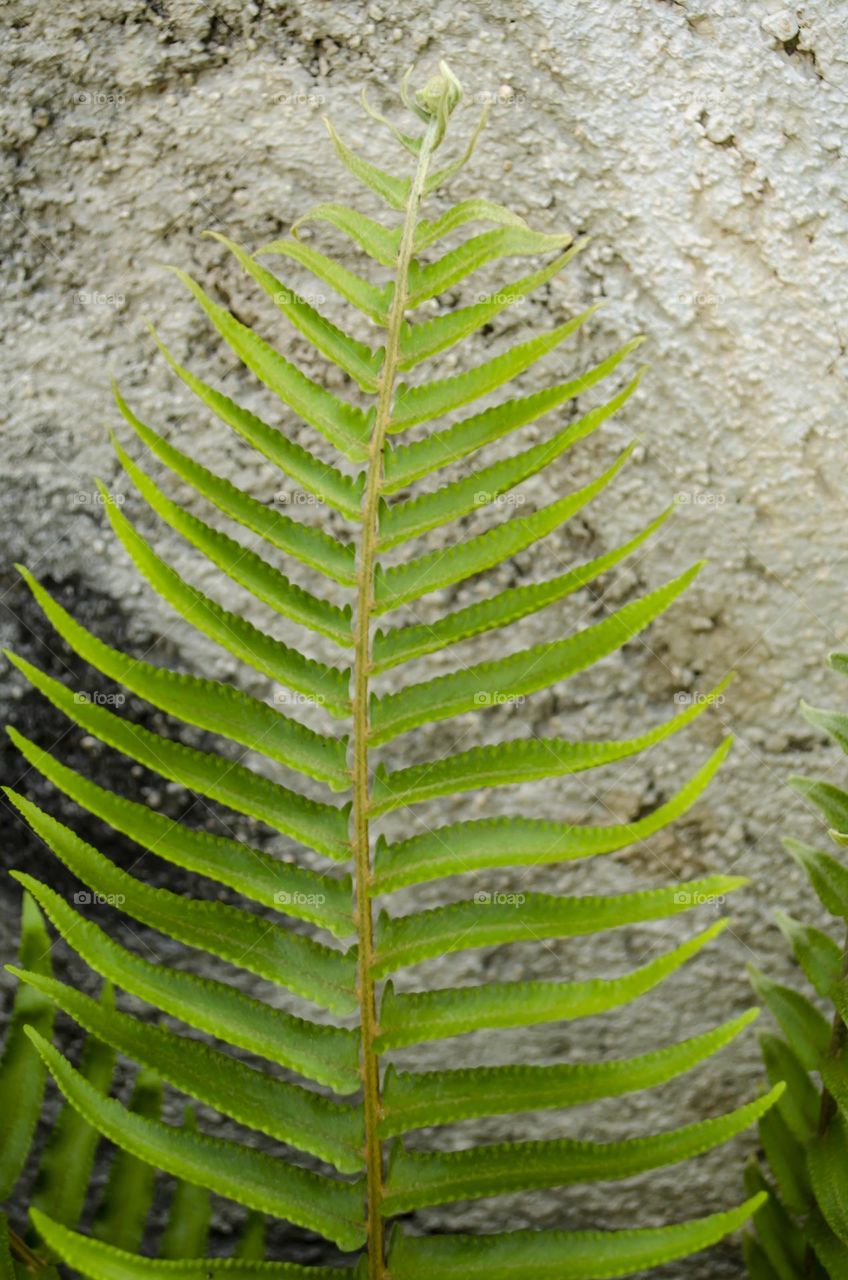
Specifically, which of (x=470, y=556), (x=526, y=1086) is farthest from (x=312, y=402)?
(x=526, y=1086)

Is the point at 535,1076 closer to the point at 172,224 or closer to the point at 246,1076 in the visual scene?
the point at 246,1076

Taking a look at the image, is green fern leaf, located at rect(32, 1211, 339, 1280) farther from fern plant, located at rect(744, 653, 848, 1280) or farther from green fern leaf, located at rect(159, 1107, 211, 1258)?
fern plant, located at rect(744, 653, 848, 1280)

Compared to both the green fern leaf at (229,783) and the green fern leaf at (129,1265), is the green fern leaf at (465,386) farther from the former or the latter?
the green fern leaf at (129,1265)

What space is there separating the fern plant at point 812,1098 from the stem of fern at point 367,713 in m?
0.33

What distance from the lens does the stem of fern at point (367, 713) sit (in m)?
0.81

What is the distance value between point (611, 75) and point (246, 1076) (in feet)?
3.02

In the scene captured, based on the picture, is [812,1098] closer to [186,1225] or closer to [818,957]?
[818,957]

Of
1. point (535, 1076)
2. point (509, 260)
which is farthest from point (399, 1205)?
point (509, 260)

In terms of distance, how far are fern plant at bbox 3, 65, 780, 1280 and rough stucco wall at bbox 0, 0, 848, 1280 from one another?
365mm

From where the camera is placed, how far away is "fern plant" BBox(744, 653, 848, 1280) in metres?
0.95

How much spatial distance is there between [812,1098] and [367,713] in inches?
21.6

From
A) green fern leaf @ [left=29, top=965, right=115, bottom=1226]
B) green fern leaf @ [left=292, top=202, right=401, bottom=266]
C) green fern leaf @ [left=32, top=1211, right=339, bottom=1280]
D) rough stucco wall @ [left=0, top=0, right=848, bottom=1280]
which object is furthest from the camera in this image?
rough stucco wall @ [left=0, top=0, right=848, bottom=1280]

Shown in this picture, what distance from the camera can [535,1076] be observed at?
817 mm

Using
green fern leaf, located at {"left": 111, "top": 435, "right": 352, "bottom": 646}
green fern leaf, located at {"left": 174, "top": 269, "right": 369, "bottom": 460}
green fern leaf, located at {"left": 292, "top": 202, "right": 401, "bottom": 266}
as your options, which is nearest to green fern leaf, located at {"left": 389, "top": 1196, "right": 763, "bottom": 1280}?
green fern leaf, located at {"left": 111, "top": 435, "right": 352, "bottom": 646}
